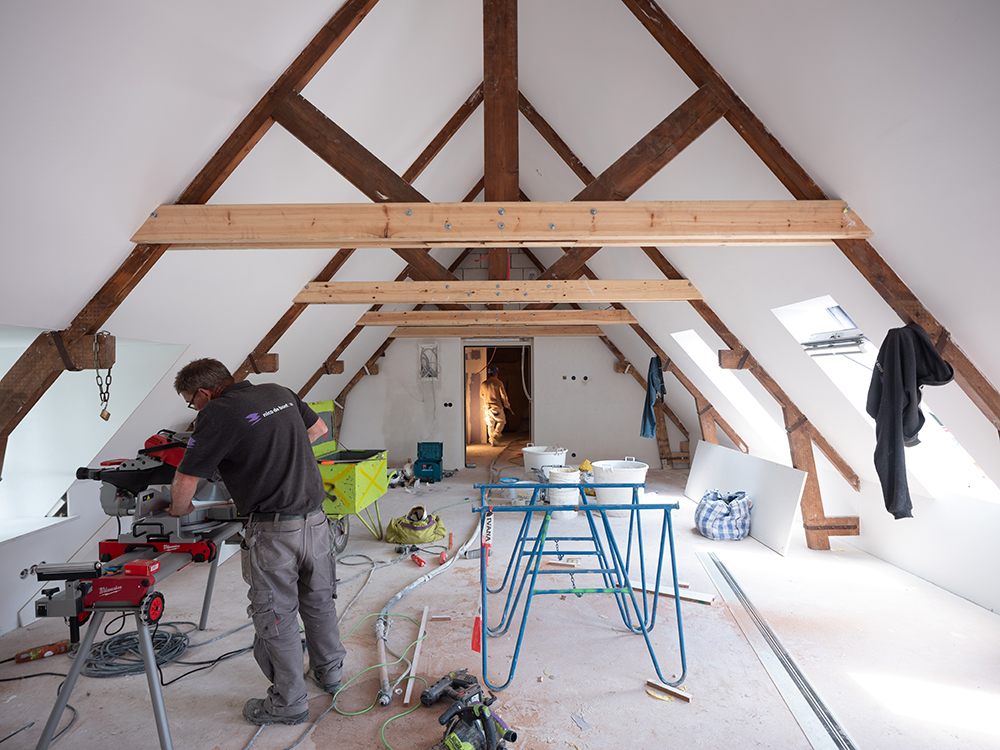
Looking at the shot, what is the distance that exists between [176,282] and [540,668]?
3.17 meters

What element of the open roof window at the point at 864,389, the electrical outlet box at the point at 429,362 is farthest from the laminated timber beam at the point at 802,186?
the electrical outlet box at the point at 429,362

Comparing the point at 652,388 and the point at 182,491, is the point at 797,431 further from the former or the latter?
the point at 182,491

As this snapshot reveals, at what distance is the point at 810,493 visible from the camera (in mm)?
4730

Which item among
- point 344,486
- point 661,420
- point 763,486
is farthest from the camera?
point 661,420

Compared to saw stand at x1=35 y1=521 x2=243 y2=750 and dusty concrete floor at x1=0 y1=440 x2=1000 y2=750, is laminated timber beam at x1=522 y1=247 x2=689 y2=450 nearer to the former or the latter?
dusty concrete floor at x1=0 y1=440 x2=1000 y2=750

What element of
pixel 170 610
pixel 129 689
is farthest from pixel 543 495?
pixel 129 689

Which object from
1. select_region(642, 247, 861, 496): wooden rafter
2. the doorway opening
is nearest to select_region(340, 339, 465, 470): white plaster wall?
the doorway opening

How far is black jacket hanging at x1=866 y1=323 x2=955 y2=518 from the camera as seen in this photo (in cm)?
263

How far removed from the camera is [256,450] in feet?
7.50

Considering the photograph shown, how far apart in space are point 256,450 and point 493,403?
860 centimetres

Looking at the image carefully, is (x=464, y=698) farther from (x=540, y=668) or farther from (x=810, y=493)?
(x=810, y=493)

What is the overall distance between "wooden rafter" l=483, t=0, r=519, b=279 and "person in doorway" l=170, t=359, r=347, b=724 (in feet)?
5.68

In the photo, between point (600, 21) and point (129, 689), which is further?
point (600, 21)

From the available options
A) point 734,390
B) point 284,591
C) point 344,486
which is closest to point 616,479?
point 734,390
